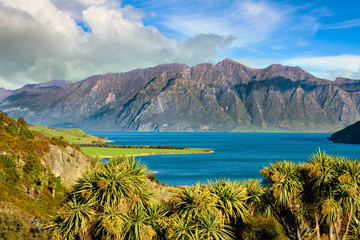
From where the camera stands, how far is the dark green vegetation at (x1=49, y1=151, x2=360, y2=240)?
76.6ft

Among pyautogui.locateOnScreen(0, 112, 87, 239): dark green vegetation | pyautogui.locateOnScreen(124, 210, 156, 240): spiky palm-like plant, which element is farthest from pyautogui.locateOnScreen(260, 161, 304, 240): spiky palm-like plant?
pyautogui.locateOnScreen(0, 112, 87, 239): dark green vegetation

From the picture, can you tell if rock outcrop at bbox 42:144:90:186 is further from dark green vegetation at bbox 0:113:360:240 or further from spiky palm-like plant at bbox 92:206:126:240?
spiky palm-like plant at bbox 92:206:126:240

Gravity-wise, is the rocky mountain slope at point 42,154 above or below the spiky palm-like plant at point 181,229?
above

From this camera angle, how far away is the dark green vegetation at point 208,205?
2334 centimetres

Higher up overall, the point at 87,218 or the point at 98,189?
the point at 98,189

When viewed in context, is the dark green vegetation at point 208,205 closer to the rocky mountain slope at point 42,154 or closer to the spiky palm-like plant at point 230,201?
the spiky palm-like plant at point 230,201

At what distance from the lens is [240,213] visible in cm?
2564

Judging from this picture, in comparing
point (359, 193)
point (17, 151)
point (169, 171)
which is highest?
point (17, 151)

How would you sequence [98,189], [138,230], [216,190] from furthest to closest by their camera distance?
[216,190]
[98,189]
[138,230]

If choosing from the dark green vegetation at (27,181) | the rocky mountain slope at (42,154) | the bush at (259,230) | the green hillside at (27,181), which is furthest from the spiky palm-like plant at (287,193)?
the rocky mountain slope at (42,154)

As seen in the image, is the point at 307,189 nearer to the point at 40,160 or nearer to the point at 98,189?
the point at 98,189

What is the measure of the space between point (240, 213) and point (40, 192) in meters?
31.2

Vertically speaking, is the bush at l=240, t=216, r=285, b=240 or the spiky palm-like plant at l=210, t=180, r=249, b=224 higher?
the spiky palm-like plant at l=210, t=180, r=249, b=224

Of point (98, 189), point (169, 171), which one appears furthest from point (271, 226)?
point (169, 171)
